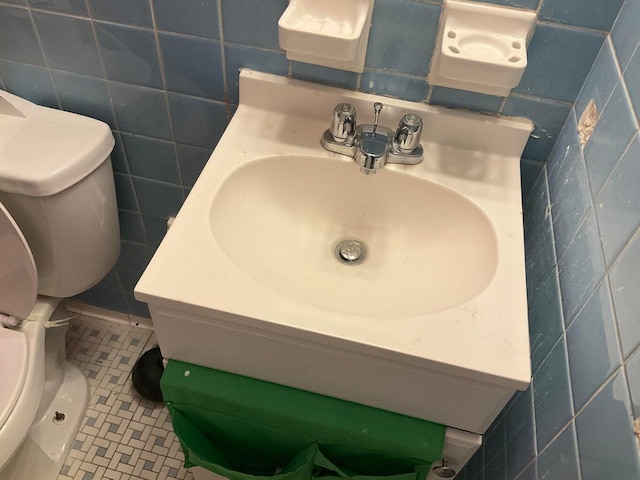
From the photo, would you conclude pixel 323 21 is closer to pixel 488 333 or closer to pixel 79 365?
pixel 488 333

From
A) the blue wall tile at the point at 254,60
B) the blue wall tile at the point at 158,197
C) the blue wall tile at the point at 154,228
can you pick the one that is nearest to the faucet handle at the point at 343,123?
the blue wall tile at the point at 254,60

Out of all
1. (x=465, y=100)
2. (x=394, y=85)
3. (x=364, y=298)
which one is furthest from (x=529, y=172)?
(x=364, y=298)

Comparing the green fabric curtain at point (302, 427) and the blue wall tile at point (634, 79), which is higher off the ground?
the blue wall tile at point (634, 79)

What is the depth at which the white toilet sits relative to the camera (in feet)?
3.02

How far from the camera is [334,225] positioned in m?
0.88

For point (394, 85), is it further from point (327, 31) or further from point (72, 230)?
point (72, 230)

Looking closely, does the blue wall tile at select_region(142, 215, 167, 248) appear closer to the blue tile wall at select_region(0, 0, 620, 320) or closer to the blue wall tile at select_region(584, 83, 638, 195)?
the blue tile wall at select_region(0, 0, 620, 320)

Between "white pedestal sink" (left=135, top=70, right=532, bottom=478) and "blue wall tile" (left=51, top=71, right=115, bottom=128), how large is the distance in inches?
11.9

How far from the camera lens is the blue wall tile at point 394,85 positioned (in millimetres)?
842

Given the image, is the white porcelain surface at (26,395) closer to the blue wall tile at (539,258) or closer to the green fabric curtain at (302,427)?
the green fabric curtain at (302,427)

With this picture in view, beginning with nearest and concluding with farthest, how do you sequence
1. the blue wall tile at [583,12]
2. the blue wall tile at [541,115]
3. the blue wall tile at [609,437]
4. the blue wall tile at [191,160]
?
the blue wall tile at [609,437], the blue wall tile at [583,12], the blue wall tile at [541,115], the blue wall tile at [191,160]

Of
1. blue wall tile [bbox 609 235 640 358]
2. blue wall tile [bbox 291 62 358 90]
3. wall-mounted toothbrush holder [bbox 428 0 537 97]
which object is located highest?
wall-mounted toothbrush holder [bbox 428 0 537 97]

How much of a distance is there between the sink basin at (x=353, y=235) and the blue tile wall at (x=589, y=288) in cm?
12

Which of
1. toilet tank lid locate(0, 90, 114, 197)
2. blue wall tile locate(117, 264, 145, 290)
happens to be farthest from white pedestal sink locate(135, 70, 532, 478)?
blue wall tile locate(117, 264, 145, 290)
